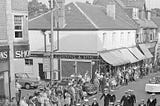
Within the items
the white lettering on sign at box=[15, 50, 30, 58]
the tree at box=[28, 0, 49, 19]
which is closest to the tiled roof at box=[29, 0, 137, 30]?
the white lettering on sign at box=[15, 50, 30, 58]

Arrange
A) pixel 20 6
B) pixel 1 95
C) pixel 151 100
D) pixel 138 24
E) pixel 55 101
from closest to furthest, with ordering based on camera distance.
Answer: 1. pixel 151 100
2. pixel 55 101
3. pixel 1 95
4. pixel 20 6
5. pixel 138 24

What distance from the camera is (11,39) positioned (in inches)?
721

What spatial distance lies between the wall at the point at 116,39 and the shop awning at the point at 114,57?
599 mm

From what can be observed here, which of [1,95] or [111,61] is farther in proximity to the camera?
[111,61]

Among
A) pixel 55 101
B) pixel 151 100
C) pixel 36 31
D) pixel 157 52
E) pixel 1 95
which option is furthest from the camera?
pixel 157 52

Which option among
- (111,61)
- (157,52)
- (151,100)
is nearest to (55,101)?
(151,100)

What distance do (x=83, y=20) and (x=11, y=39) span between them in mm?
12954

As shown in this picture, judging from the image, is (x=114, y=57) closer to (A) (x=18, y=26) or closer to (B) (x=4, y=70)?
(A) (x=18, y=26)

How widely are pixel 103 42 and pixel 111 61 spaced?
86.7 inches

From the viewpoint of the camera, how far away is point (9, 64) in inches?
710

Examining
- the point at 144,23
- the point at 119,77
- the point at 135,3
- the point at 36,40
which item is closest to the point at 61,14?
the point at 36,40

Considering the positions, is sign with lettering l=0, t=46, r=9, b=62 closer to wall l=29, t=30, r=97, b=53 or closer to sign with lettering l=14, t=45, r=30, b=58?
sign with lettering l=14, t=45, r=30, b=58

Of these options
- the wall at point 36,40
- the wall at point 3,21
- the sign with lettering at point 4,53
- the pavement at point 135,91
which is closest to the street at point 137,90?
the pavement at point 135,91

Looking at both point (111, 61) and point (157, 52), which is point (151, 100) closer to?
point (111, 61)
